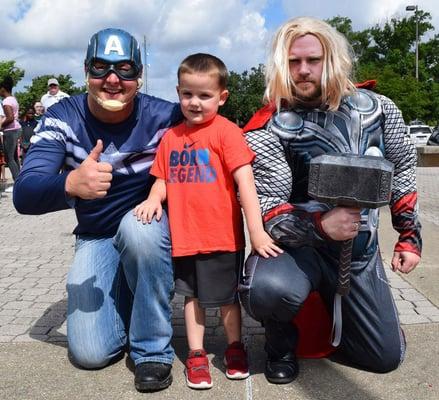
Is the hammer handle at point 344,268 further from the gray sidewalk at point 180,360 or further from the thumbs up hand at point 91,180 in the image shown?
the thumbs up hand at point 91,180

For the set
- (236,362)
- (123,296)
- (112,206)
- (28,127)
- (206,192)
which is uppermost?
(206,192)

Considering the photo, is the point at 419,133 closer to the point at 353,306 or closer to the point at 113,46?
the point at 353,306

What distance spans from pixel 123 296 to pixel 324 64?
1601 millimetres

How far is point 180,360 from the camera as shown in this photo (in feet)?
10.0

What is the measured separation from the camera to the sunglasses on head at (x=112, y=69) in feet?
9.37

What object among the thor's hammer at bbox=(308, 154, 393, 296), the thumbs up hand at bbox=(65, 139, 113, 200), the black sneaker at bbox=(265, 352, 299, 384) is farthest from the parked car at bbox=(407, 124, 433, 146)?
the thumbs up hand at bbox=(65, 139, 113, 200)

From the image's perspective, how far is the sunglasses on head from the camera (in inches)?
112

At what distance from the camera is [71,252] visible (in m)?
5.88

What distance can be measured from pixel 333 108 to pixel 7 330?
2.34m

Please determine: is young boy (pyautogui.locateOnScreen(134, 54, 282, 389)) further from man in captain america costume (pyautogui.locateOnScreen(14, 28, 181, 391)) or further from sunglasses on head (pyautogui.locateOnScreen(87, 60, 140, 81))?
sunglasses on head (pyautogui.locateOnScreen(87, 60, 140, 81))

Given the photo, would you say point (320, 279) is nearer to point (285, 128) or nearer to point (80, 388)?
point (285, 128)

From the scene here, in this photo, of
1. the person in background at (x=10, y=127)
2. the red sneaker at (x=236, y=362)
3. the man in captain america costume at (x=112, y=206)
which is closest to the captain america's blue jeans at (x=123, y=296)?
the man in captain america costume at (x=112, y=206)

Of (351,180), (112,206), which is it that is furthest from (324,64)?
(112,206)

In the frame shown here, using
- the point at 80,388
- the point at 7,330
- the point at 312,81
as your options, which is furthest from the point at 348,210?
the point at 7,330
